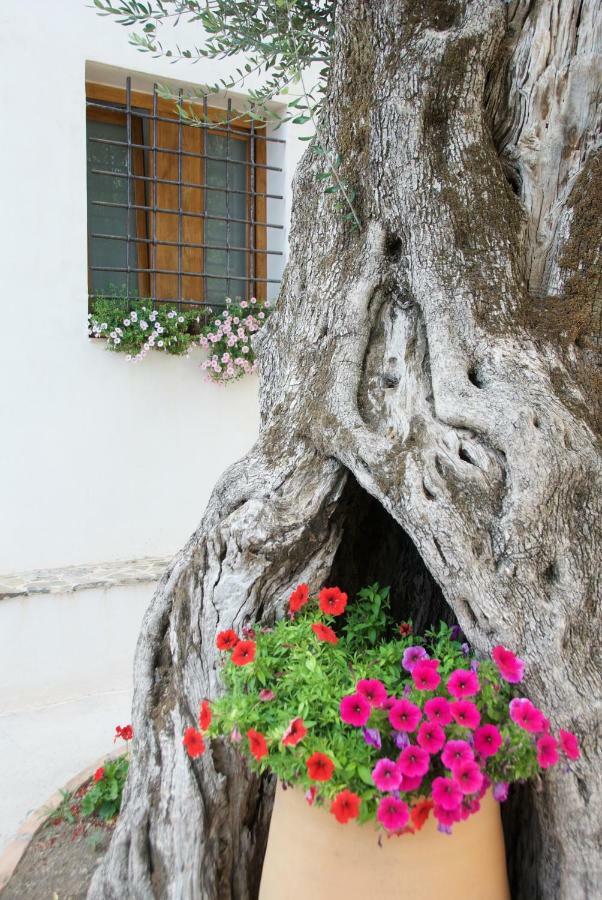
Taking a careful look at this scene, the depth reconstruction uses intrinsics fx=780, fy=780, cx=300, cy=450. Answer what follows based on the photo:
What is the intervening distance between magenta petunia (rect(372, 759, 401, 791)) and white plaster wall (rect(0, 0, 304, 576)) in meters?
3.77

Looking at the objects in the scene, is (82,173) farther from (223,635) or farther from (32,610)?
(223,635)

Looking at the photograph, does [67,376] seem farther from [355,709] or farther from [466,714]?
[466,714]

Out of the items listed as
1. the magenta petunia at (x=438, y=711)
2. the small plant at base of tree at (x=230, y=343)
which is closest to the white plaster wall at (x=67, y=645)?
the small plant at base of tree at (x=230, y=343)

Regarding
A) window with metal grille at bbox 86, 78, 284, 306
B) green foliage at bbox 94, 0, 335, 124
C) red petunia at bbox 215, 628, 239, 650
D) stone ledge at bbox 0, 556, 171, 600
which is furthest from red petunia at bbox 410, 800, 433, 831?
window with metal grille at bbox 86, 78, 284, 306

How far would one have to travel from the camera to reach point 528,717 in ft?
5.57

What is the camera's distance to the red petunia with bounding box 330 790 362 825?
1614mm

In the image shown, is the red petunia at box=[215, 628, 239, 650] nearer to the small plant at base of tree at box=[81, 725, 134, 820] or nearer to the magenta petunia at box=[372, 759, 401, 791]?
the magenta petunia at box=[372, 759, 401, 791]

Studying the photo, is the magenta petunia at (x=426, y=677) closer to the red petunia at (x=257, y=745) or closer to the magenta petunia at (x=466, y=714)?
the magenta petunia at (x=466, y=714)

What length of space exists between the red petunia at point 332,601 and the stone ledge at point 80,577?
2.85 metres

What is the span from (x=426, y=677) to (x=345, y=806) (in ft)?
1.10

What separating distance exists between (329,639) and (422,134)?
1.55m

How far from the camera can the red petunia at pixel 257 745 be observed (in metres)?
1.74

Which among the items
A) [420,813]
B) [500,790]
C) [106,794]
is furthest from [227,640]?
[106,794]

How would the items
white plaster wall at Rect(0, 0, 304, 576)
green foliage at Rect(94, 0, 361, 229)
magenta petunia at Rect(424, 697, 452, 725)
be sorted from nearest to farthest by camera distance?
magenta petunia at Rect(424, 697, 452, 725)
green foliage at Rect(94, 0, 361, 229)
white plaster wall at Rect(0, 0, 304, 576)
